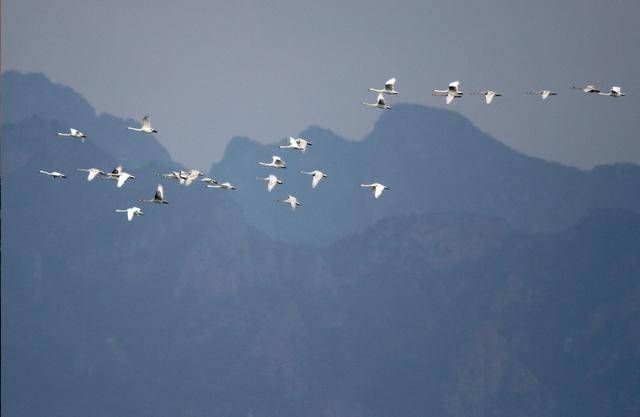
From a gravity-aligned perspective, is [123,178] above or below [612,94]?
below

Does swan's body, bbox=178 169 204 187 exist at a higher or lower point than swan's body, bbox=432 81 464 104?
lower

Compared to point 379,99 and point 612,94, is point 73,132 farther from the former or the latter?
point 612,94

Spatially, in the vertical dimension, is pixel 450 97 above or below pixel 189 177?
above

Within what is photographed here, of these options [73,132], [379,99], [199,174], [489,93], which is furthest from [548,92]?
[73,132]

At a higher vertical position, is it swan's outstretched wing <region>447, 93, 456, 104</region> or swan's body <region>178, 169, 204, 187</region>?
swan's outstretched wing <region>447, 93, 456, 104</region>

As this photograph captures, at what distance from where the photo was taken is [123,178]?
148 meters

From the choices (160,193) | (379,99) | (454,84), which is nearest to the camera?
(160,193)

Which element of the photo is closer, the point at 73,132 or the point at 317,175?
the point at 317,175

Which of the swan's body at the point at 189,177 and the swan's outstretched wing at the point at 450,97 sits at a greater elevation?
the swan's outstretched wing at the point at 450,97

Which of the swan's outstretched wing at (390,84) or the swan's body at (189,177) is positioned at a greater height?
the swan's outstretched wing at (390,84)

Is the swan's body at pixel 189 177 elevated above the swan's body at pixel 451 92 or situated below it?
below

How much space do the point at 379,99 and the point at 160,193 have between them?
37.3m

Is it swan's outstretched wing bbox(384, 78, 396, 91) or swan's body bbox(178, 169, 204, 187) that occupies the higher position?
swan's outstretched wing bbox(384, 78, 396, 91)

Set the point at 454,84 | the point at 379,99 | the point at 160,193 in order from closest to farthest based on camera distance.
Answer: the point at 160,193 < the point at 454,84 < the point at 379,99
